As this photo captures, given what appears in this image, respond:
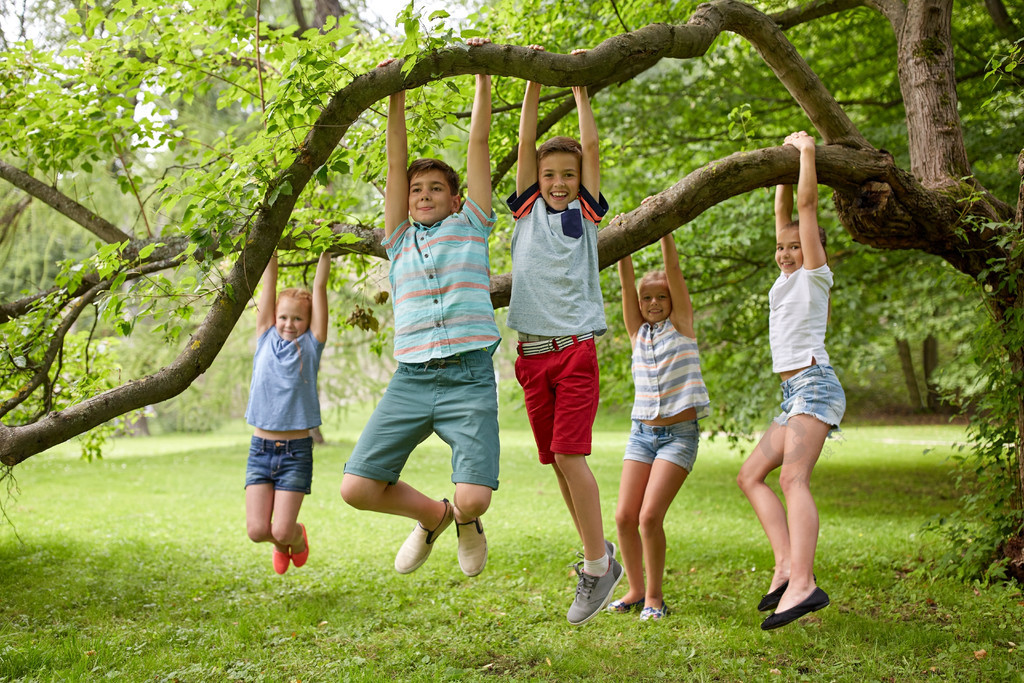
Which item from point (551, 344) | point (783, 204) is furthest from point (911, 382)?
point (551, 344)

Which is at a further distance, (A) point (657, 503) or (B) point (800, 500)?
(A) point (657, 503)

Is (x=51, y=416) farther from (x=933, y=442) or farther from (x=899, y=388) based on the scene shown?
(x=899, y=388)

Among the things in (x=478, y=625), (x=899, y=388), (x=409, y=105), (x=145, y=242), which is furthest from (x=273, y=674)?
(x=899, y=388)

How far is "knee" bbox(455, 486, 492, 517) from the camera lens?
3508 mm

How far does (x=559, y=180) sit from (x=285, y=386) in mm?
2528

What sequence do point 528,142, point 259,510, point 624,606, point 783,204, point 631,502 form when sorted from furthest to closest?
point 259,510, point 624,606, point 783,204, point 631,502, point 528,142

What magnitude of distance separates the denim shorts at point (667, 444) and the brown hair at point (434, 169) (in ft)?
5.92

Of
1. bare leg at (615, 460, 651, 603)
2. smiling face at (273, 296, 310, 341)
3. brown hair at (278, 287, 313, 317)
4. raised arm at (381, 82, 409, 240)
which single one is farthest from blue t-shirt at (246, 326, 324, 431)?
bare leg at (615, 460, 651, 603)

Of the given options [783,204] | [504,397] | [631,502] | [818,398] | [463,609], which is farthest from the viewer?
[504,397]

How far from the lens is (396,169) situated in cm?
377

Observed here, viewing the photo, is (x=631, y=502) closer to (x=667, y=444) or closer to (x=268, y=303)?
(x=667, y=444)

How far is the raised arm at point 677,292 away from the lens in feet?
15.4

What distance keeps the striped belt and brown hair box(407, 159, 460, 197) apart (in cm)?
84

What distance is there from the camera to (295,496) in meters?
5.44
